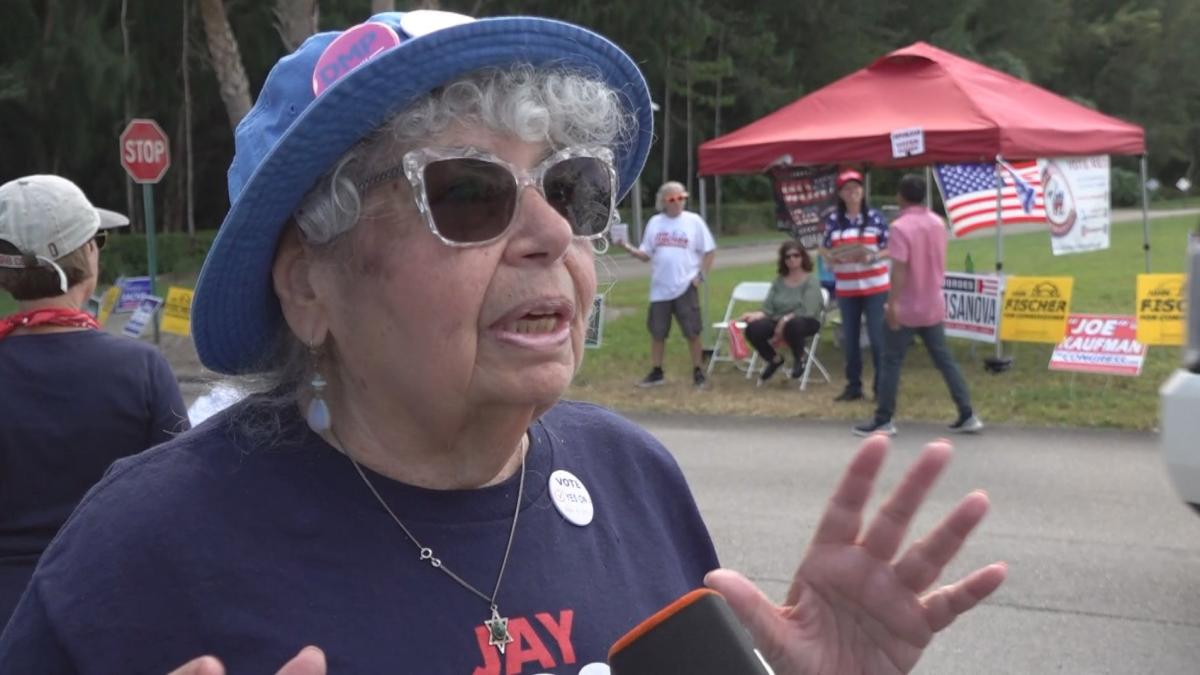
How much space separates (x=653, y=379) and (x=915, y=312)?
3.52 metres

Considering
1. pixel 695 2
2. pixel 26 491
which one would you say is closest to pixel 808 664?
pixel 26 491

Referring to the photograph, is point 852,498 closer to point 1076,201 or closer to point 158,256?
point 1076,201

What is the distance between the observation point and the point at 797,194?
15.3m

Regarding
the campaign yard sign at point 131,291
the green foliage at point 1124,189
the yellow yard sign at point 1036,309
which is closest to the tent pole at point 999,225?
the yellow yard sign at point 1036,309

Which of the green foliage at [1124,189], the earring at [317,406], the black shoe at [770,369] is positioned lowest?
the black shoe at [770,369]

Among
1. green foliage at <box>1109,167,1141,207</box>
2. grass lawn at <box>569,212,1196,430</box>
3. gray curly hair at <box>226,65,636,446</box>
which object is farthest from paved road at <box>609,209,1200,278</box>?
gray curly hair at <box>226,65,636,446</box>

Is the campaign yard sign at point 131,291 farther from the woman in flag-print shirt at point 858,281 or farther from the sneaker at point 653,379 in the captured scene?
the woman in flag-print shirt at point 858,281

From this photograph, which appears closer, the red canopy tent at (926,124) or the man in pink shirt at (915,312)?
the man in pink shirt at (915,312)

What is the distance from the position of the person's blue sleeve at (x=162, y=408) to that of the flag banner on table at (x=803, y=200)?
41.7 ft

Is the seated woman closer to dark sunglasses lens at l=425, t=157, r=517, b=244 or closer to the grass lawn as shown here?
the grass lawn

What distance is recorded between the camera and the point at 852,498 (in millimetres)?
1604

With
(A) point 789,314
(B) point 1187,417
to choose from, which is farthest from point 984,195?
(B) point 1187,417

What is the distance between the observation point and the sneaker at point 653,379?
12344 millimetres

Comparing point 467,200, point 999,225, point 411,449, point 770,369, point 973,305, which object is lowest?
point 770,369
